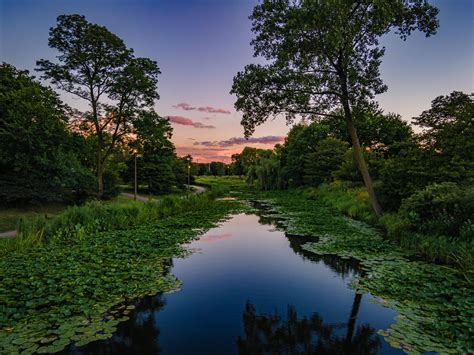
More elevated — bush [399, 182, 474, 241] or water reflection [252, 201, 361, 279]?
bush [399, 182, 474, 241]

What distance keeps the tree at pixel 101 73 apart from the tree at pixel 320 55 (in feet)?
37.2

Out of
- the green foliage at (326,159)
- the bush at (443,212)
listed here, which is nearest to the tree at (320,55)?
the bush at (443,212)

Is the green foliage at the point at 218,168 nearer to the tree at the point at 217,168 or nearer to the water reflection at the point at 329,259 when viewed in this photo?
the tree at the point at 217,168

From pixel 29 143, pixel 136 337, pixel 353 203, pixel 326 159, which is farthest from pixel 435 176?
pixel 326 159

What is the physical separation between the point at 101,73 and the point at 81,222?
45.8 feet

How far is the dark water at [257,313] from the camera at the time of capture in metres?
4.20

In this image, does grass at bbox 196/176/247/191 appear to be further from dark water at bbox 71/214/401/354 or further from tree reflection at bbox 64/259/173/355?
tree reflection at bbox 64/259/173/355

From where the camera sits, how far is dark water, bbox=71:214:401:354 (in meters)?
4.20

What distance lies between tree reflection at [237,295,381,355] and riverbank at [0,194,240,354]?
2155mm

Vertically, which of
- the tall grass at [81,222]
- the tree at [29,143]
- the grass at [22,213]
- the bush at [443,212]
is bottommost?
the grass at [22,213]

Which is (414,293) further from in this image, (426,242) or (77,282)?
(77,282)

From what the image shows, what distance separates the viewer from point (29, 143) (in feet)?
51.3

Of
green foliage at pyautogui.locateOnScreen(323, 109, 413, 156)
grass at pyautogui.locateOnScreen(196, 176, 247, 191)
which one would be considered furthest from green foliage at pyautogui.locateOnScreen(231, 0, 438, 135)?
grass at pyautogui.locateOnScreen(196, 176, 247, 191)

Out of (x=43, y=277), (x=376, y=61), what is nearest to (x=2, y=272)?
(x=43, y=277)
